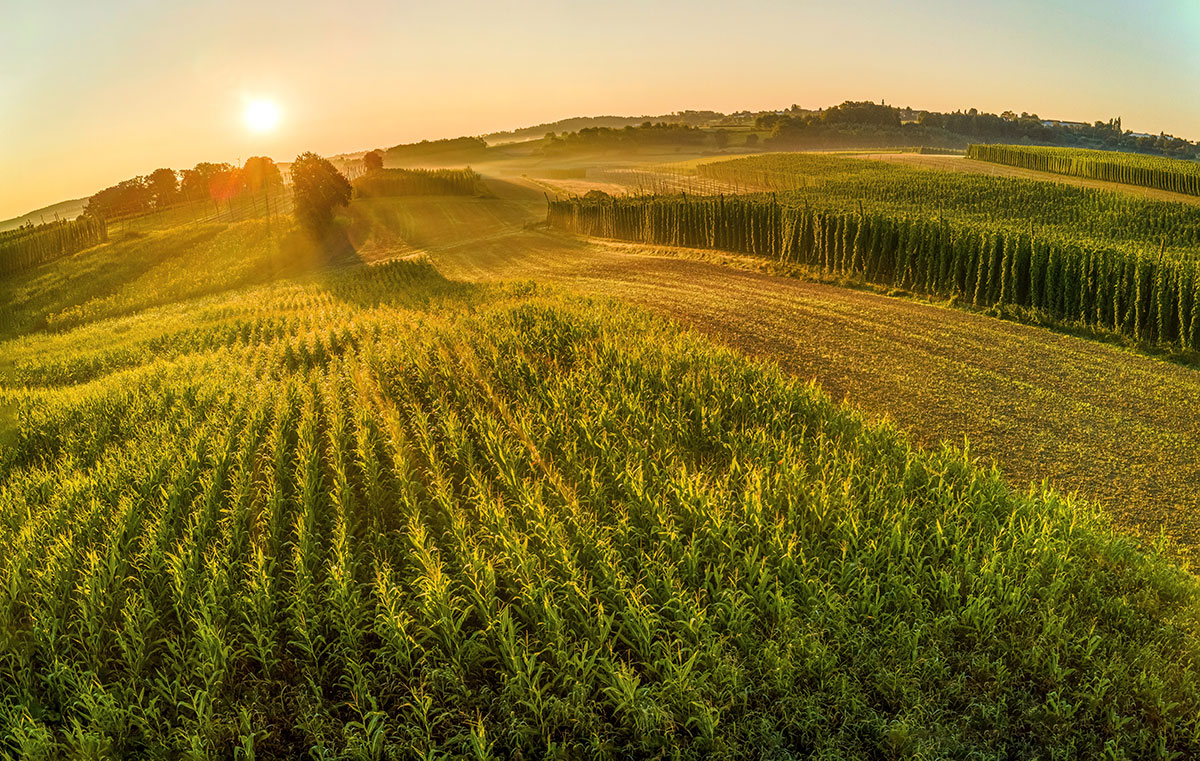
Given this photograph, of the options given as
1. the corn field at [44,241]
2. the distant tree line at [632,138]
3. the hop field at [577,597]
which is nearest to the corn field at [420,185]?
the corn field at [44,241]

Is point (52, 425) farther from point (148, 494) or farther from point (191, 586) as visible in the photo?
point (191, 586)

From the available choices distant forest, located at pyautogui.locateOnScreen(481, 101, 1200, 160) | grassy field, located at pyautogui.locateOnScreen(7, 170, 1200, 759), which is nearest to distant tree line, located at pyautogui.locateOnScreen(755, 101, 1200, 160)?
distant forest, located at pyautogui.locateOnScreen(481, 101, 1200, 160)

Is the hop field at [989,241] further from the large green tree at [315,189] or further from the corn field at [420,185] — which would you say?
the corn field at [420,185]

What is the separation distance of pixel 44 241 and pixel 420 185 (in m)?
43.9

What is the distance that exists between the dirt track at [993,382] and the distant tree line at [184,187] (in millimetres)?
110427

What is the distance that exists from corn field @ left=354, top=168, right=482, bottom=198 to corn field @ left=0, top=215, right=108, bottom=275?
31594 mm

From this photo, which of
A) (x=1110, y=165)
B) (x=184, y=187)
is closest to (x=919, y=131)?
(x=1110, y=165)

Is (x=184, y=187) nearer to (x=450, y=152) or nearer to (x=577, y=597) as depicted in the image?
(x=450, y=152)

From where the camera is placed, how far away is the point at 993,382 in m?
12.9

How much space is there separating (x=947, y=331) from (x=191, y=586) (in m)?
17.4

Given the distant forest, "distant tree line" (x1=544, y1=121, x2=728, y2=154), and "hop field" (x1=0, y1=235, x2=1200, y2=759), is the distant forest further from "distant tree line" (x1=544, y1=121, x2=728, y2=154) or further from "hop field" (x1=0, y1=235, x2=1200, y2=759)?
"hop field" (x1=0, y1=235, x2=1200, y2=759)

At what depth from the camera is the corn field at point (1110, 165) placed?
44875mm

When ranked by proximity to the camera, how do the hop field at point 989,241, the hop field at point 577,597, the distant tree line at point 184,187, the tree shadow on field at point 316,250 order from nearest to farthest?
the hop field at point 577,597
the hop field at point 989,241
the tree shadow on field at point 316,250
the distant tree line at point 184,187

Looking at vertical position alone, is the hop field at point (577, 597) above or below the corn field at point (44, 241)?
below
